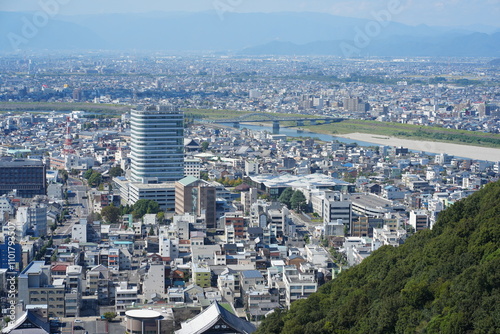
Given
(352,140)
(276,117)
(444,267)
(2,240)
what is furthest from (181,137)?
(276,117)

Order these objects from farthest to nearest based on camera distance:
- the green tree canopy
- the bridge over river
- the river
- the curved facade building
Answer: the bridge over river → the river → the green tree canopy → the curved facade building

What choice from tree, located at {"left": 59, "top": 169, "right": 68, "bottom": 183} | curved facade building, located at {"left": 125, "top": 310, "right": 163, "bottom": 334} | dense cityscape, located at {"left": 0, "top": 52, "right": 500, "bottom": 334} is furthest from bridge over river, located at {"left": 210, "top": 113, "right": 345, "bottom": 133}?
curved facade building, located at {"left": 125, "top": 310, "right": 163, "bottom": 334}

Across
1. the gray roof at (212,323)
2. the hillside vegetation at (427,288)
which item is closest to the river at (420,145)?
the hillside vegetation at (427,288)

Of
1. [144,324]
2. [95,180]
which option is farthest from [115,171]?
[144,324]

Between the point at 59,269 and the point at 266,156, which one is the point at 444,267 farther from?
the point at 266,156

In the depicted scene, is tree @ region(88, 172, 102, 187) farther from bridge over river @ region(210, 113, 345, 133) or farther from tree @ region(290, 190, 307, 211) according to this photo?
bridge over river @ region(210, 113, 345, 133)
